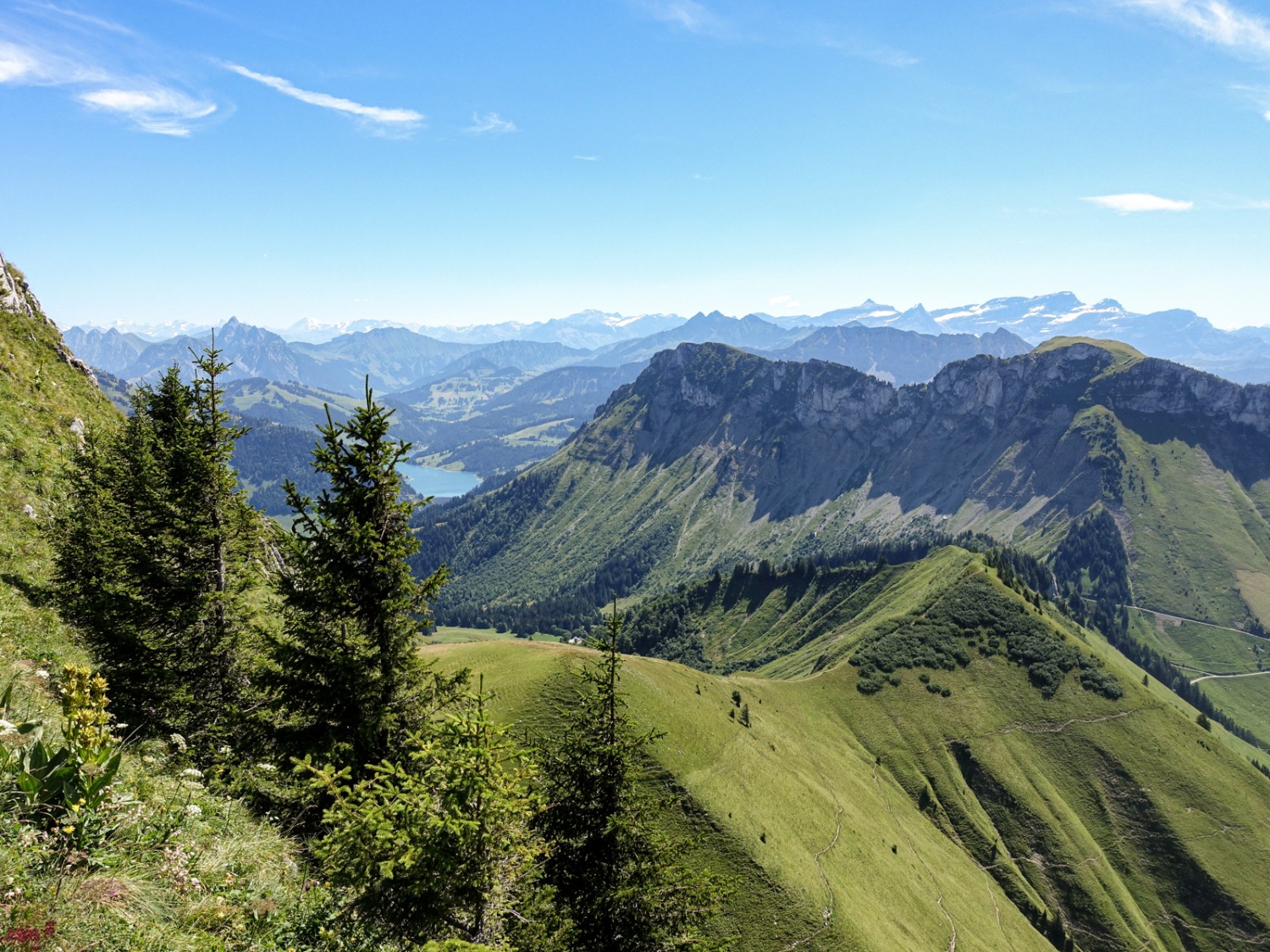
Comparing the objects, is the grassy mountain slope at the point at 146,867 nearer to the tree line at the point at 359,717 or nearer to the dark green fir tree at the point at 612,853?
the tree line at the point at 359,717

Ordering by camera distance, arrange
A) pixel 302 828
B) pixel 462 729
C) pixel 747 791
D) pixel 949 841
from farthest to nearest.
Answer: pixel 949 841
pixel 747 791
pixel 302 828
pixel 462 729

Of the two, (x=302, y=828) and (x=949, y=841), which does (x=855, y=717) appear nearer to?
(x=949, y=841)

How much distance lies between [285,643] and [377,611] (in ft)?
10.2

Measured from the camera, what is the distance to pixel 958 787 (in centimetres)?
12694

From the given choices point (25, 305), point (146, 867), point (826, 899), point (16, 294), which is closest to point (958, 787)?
point (826, 899)

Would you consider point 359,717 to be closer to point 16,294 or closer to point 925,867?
point 16,294

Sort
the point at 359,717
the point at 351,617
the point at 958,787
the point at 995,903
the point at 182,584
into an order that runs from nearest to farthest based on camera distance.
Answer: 1. the point at 359,717
2. the point at 351,617
3. the point at 182,584
4. the point at 995,903
5. the point at 958,787

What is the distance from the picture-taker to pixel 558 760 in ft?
82.3

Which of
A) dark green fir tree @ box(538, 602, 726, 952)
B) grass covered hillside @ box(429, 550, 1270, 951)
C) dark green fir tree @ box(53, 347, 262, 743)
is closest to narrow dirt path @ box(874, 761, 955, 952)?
grass covered hillside @ box(429, 550, 1270, 951)

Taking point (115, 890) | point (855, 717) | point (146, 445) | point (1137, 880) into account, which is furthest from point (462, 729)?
point (1137, 880)

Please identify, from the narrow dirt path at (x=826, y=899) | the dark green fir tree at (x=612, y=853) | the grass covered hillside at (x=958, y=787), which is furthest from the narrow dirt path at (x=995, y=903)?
the dark green fir tree at (x=612, y=853)

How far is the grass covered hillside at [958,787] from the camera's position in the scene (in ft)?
219

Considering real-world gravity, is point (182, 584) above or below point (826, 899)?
above

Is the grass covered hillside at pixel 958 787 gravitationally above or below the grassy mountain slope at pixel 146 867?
below
